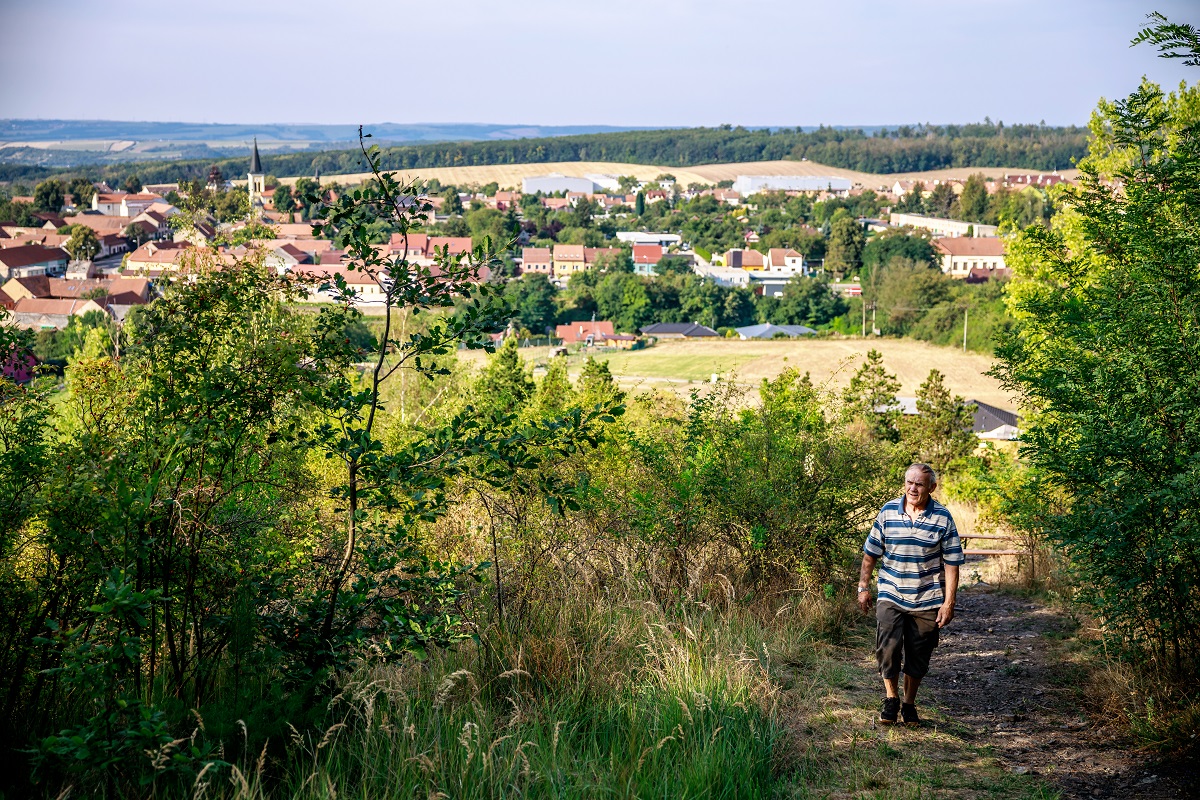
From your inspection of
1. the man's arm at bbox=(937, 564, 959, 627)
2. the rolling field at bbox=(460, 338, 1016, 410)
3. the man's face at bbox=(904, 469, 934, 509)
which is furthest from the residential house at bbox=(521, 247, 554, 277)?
the man's arm at bbox=(937, 564, 959, 627)

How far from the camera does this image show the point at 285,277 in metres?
4.02

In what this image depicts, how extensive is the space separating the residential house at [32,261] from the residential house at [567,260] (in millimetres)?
41870

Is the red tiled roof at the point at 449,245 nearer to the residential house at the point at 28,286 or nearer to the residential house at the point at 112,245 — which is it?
the residential house at the point at 28,286

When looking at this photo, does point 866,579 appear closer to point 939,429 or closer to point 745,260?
point 939,429

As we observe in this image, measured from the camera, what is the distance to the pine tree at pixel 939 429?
18.7 meters

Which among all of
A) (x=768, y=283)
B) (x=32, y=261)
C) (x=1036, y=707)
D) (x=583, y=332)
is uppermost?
(x=1036, y=707)

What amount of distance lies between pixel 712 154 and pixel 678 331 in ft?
440

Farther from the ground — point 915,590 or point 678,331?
point 915,590

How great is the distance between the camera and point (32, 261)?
75750 mm

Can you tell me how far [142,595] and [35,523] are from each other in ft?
3.60

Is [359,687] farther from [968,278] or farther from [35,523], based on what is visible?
[968,278]

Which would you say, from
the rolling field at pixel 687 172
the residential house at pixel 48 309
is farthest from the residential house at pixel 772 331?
the rolling field at pixel 687 172

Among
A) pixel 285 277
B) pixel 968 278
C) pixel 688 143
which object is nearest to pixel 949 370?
pixel 968 278

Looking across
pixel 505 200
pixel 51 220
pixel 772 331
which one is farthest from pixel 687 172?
pixel 772 331
